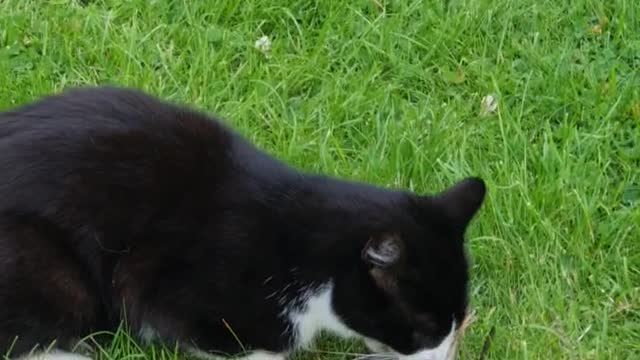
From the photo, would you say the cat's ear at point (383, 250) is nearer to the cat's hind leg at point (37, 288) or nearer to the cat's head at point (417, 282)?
the cat's head at point (417, 282)

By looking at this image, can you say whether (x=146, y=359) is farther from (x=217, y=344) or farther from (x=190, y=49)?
(x=190, y=49)

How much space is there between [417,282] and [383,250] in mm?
139

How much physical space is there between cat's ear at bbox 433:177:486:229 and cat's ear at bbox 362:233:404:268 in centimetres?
23

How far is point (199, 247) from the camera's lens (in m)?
3.25

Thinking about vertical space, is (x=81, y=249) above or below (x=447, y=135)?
above

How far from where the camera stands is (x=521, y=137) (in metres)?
4.07

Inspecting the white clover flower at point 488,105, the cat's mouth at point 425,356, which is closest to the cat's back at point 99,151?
the cat's mouth at point 425,356

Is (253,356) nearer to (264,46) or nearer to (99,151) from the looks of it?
(99,151)

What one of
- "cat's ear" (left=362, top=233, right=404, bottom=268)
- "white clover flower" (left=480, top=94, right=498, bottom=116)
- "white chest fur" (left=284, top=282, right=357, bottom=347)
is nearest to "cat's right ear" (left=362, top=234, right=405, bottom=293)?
"cat's ear" (left=362, top=233, right=404, bottom=268)

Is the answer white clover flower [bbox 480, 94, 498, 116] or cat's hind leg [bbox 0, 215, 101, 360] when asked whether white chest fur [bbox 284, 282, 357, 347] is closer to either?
cat's hind leg [bbox 0, 215, 101, 360]

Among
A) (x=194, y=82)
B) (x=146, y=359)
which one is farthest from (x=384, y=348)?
(x=194, y=82)

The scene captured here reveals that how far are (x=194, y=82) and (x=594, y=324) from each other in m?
1.62

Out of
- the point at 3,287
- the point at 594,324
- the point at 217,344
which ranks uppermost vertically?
the point at 3,287

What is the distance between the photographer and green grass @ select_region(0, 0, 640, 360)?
364 cm
